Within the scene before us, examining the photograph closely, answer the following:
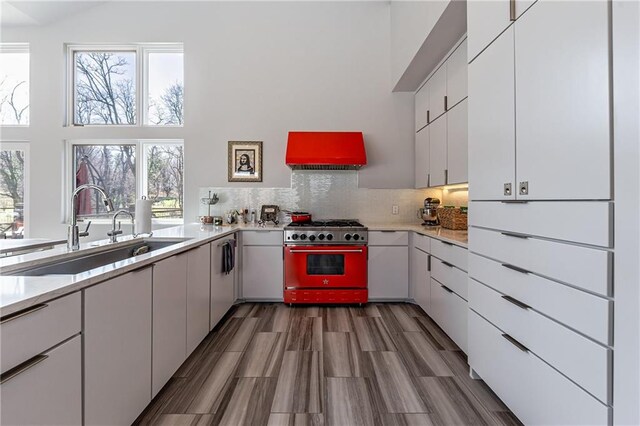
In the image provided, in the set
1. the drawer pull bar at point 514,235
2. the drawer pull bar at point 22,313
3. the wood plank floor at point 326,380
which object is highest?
the drawer pull bar at point 514,235

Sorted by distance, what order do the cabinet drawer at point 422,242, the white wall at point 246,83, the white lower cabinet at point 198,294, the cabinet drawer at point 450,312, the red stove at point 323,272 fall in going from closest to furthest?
the white lower cabinet at point 198,294 → the cabinet drawer at point 450,312 → the cabinet drawer at point 422,242 → the red stove at point 323,272 → the white wall at point 246,83

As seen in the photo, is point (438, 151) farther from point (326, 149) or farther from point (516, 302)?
point (516, 302)

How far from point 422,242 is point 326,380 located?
5.64 ft

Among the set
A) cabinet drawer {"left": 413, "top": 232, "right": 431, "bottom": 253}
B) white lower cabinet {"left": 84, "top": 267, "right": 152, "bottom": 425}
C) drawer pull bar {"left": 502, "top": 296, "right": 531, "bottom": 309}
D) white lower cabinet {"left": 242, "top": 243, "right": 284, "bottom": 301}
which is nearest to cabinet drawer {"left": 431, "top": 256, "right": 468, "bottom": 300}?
cabinet drawer {"left": 413, "top": 232, "right": 431, "bottom": 253}

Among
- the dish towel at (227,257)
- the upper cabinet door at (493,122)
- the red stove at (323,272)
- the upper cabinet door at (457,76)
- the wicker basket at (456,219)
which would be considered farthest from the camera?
the red stove at (323,272)

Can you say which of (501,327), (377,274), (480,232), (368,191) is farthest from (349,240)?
(501,327)

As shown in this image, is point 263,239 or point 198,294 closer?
point 198,294

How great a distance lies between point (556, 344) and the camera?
131 centimetres

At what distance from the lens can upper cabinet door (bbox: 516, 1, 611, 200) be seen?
3.67ft

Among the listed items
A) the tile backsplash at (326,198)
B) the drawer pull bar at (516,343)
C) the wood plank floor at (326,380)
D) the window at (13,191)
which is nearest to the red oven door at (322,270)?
the wood plank floor at (326,380)

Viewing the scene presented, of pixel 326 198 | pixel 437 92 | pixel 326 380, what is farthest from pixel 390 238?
pixel 326 380

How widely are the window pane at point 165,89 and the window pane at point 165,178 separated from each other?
0.39 m

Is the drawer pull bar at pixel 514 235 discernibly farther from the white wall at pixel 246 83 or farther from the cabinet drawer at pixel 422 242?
the white wall at pixel 246 83

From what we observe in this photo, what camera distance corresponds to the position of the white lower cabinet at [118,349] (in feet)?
3.96
